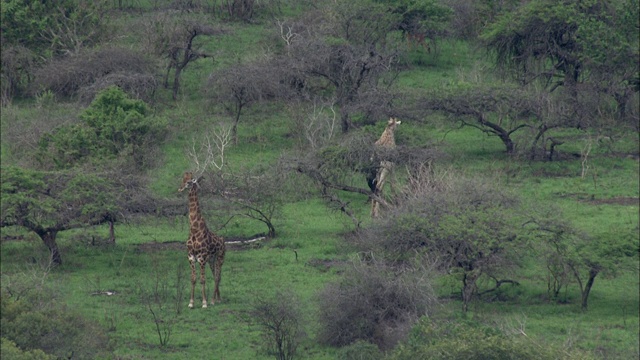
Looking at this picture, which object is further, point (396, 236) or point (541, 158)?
point (541, 158)

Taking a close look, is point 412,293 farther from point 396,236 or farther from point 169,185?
point 169,185

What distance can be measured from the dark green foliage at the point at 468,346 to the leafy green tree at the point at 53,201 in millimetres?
9289

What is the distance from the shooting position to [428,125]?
48.3 metres

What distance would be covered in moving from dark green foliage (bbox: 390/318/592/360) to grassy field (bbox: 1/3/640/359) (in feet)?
4.96

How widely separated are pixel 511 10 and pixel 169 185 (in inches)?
589

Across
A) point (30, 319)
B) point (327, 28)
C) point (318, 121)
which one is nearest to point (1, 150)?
point (318, 121)

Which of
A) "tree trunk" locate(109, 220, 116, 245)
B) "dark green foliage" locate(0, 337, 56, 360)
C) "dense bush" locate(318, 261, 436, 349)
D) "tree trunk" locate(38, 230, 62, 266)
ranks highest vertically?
"dark green foliage" locate(0, 337, 56, 360)

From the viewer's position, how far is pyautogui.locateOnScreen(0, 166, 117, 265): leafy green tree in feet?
116

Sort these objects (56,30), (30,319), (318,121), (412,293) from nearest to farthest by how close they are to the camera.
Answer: (30,319)
(412,293)
(318,121)
(56,30)

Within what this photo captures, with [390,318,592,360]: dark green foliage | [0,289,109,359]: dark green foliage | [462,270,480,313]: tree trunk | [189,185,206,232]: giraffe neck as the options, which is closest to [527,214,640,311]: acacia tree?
[462,270,480,313]: tree trunk

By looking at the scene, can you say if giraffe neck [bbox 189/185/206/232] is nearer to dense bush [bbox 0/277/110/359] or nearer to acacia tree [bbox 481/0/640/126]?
dense bush [bbox 0/277/110/359]

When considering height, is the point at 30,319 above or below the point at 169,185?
above

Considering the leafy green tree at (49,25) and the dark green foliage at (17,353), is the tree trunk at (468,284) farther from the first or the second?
the leafy green tree at (49,25)

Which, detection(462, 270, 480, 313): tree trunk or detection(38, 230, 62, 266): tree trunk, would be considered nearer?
detection(462, 270, 480, 313): tree trunk
